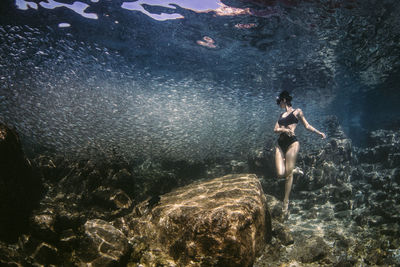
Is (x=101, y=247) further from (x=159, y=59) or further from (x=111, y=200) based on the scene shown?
(x=159, y=59)

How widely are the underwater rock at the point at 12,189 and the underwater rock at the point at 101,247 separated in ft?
7.41

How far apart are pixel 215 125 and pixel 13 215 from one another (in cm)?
1638

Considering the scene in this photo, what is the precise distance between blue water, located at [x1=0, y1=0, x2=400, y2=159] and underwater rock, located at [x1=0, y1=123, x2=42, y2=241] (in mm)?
4058

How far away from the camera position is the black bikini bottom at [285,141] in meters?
6.43

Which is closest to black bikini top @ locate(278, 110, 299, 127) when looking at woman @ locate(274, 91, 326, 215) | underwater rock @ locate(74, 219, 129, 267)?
woman @ locate(274, 91, 326, 215)

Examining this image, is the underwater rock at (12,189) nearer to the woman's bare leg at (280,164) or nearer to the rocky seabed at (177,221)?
the rocky seabed at (177,221)

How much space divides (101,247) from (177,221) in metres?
1.92

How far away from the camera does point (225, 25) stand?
11.0m

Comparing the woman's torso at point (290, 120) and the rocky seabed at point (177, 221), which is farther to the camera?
the woman's torso at point (290, 120)

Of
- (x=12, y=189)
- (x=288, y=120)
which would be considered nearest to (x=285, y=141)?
(x=288, y=120)

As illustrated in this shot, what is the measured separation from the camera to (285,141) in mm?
6551

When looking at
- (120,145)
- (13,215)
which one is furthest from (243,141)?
(13,215)

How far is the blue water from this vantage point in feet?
32.0

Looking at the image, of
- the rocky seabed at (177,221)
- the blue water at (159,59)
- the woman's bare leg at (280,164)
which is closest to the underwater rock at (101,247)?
the rocky seabed at (177,221)
